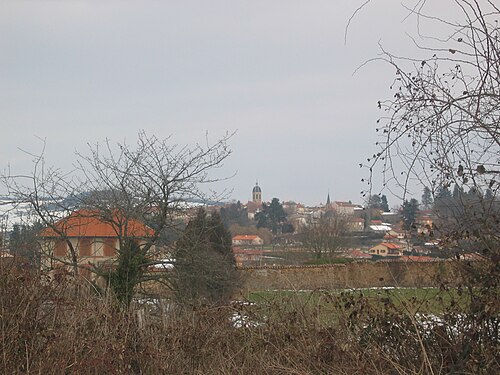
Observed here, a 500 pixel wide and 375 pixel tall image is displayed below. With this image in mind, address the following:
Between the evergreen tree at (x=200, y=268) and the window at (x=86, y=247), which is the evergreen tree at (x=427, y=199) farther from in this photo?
the window at (x=86, y=247)

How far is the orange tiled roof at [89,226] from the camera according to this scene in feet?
42.6

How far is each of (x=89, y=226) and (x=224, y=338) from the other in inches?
326

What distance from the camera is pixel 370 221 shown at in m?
5.42

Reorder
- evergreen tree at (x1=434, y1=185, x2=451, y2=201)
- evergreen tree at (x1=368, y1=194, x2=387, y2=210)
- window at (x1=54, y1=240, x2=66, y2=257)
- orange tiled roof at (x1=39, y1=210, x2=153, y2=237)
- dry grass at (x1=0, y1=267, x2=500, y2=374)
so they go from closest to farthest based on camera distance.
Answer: evergreen tree at (x1=434, y1=185, x2=451, y2=201), evergreen tree at (x1=368, y1=194, x2=387, y2=210), dry grass at (x1=0, y1=267, x2=500, y2=374), window at (x1=54, y1=240, x2=66, y2=257), orange tiled roof at (x1=39, y1=210, x2=153, y2=237)

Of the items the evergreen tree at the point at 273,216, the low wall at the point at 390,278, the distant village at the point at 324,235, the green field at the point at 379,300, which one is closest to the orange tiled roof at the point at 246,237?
the distant village at the point at 324,235

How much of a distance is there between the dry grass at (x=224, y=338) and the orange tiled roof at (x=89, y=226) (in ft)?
20.8

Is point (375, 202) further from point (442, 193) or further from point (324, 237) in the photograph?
point (324, 237)

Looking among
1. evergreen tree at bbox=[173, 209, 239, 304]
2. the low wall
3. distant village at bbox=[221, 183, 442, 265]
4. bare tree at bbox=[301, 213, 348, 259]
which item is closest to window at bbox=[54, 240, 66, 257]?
evergreen tree at bbox=[173, 209, 239, 304]

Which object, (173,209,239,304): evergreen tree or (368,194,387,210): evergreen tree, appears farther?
(173,209,239,304): evergreen tree

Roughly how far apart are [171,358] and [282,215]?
46.7 metres

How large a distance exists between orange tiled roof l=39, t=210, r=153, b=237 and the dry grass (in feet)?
20.8

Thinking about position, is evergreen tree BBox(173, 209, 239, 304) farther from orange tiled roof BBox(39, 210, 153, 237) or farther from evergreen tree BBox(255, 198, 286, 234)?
evergreen tree BBox(255, 198, 286, 234)

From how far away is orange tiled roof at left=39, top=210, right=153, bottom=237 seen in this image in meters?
13.0

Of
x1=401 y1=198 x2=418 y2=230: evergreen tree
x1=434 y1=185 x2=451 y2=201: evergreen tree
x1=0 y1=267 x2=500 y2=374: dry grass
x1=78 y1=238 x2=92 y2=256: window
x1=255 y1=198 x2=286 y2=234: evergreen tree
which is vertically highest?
x1=255 y1=198 x2=286 y2=234: evergreen tree
